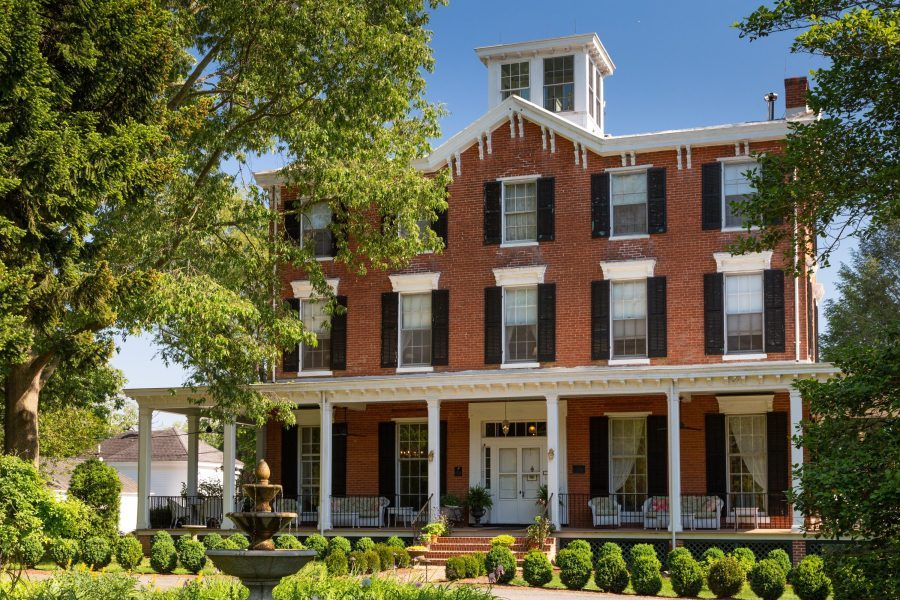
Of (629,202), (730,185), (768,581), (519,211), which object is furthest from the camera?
(519,211)

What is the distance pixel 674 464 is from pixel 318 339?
1030 centimetres

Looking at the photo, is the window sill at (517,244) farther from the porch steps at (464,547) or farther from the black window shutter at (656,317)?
the porch steps at (464,547)

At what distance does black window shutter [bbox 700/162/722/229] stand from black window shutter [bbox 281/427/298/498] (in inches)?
485

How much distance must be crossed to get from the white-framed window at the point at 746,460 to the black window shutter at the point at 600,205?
5.44 metres

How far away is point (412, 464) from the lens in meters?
30.7

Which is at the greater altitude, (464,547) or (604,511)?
(604,511)

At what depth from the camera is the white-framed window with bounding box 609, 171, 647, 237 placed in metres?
28.5

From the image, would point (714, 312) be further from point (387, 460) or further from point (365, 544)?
point (365, 544)

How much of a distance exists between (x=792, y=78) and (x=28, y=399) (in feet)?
63.3

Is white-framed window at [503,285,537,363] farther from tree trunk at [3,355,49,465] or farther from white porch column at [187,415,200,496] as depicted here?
tree trunk at [3,355,49,465]

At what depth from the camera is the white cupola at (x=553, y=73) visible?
103ft

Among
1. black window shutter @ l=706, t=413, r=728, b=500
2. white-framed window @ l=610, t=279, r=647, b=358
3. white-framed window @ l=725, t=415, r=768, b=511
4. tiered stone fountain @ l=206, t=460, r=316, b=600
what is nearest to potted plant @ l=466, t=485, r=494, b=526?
white-framed window @ l=610, t=279, r=647, b=358

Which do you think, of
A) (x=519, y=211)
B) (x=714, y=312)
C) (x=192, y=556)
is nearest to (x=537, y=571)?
(x=192, y=556)

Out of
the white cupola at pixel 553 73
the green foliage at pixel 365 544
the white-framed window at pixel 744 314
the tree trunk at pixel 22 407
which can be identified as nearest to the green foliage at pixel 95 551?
the tree trunk at pixel 22 407
